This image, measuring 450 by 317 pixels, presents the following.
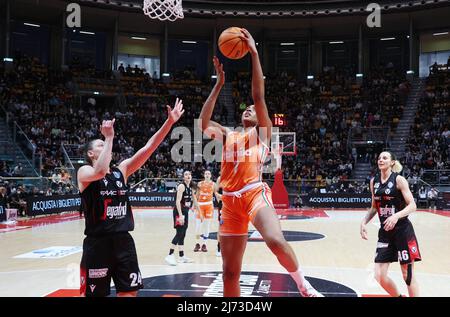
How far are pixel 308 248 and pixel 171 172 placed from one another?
53.9 feet

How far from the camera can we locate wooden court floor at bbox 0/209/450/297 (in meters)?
7.17

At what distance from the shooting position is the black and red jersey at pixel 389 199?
18.4 ft

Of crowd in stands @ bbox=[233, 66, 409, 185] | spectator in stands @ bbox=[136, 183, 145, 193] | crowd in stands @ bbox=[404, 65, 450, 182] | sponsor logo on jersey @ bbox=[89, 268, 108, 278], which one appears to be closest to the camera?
sponsor logo on jersey @ bbox=[89, 268, 108, 278]

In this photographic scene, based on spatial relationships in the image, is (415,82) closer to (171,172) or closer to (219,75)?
(171,172)

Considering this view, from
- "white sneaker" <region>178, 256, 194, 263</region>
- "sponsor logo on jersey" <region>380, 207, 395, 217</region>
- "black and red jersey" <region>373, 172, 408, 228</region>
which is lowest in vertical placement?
"white sneaker" <region>178, 256, 194, 263</region>

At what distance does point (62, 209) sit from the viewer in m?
20.2

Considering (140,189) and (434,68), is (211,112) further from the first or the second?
(434,68)

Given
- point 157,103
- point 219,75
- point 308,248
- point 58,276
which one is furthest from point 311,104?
point 219,75

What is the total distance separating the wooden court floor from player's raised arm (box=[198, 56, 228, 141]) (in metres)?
2.98

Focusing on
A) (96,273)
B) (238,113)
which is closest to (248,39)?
(96,273)

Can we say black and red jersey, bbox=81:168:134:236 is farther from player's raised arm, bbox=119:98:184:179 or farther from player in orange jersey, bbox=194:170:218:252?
player in orange jersey, bbox=194:170:218:252

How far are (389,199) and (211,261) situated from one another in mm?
4884

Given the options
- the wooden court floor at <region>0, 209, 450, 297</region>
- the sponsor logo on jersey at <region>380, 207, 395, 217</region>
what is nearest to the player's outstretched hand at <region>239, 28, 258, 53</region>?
the sponsor logo on jersey at <region>380, 207, 395, 217</region>

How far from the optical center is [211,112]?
15.0 ft
